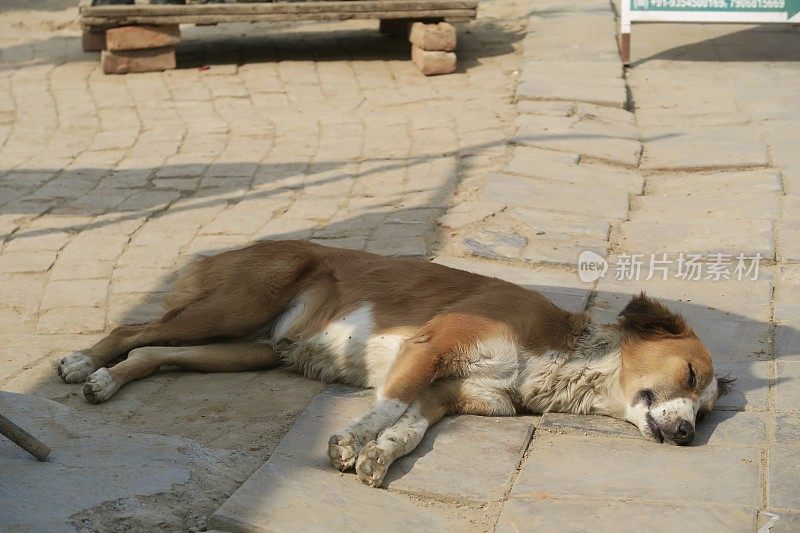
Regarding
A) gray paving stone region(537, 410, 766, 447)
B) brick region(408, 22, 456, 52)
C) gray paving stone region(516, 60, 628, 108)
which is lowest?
gray paving stone region(516, 60, 628, 108)

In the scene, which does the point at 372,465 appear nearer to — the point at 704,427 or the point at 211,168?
the point at 704,427

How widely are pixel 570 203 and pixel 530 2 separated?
23.0ft

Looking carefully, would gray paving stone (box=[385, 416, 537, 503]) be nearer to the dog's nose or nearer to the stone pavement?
the stone pavement

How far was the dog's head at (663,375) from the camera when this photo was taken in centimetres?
453

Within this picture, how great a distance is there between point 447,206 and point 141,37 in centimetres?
479

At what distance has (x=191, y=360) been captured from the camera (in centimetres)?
522

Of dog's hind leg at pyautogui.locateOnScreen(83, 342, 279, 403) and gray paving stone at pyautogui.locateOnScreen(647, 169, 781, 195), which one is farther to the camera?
gray paving stone at pyautogui.locateOnScreen(647, 169, 781, 195)

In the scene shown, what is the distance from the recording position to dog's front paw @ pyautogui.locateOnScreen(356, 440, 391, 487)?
4141mm

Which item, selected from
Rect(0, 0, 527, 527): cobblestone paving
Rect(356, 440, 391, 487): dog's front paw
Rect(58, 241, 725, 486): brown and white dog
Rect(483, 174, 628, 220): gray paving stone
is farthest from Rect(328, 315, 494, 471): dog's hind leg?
Rect(483, 174, 628, 220): gray paving stone

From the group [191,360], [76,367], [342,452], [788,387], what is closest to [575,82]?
[788,387]

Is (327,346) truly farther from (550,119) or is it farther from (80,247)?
(550,119)

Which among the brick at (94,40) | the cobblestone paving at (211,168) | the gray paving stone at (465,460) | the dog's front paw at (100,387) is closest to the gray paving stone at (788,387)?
the gray paving stone at (465,460)

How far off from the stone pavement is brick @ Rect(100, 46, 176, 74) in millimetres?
180

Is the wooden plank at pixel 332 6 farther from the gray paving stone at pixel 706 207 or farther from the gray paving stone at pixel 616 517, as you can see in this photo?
the gray paving stone at pixel 616 517
